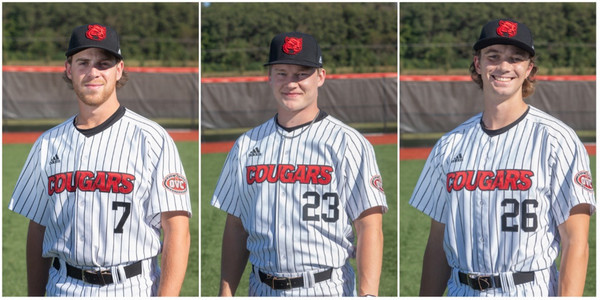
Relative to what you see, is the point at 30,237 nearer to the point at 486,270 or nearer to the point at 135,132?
the point at 135,132

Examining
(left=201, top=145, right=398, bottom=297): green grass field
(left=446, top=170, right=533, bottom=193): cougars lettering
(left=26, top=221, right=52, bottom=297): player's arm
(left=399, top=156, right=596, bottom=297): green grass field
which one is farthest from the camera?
(left=399, top=156, right=596, bottom=297): green grass field

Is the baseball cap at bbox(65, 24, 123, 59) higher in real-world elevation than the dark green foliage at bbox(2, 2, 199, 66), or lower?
lower

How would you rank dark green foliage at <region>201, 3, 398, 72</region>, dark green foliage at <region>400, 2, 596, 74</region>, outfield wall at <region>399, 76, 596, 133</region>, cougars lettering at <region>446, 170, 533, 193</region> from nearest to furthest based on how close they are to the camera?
cougars lettering at <region>446, 170, 533, 193</region>, dark green foliage at <region>201, 3, 398, 72</region>, outfield wall at <region>399, 76, 596, 133</region>, dark green foliage at <region>400, 2, 596, 74</region>

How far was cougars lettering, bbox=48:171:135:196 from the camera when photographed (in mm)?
3529

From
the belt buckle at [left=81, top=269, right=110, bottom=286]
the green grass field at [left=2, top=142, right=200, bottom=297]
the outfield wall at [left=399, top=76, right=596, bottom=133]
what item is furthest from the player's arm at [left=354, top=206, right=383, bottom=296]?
the outfield wall at [left=399, top=76, right=596, bottom=133]

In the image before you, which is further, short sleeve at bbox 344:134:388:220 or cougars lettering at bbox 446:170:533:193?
short sleeve at bbox 344:134:388:220

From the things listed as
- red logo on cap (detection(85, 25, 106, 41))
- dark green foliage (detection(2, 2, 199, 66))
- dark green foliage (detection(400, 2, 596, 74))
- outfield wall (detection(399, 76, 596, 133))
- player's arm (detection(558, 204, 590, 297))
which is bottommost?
player's arm (detection(558, 204, 590, 297))

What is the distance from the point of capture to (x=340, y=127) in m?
3.68

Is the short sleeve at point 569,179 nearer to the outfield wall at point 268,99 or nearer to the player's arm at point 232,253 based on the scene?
the player's arm at point 232,253

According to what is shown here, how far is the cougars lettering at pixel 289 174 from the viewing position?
3670 millimetres

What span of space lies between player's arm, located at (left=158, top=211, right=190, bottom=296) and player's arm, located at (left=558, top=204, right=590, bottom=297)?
5.31ft

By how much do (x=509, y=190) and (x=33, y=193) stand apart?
7.20ft

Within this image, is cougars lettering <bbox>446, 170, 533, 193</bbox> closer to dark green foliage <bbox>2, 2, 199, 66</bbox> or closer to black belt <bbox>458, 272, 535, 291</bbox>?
black belt <bbox>458, 272, 535, 291</bbox>

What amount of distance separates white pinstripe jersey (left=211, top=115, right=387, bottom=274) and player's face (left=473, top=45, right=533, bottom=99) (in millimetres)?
624
